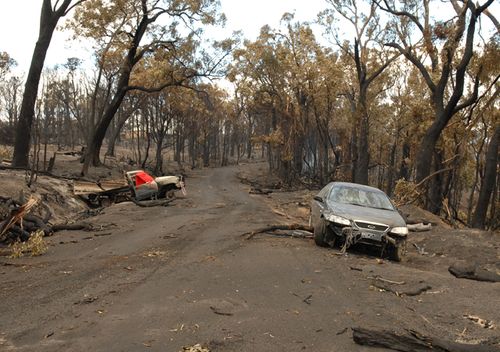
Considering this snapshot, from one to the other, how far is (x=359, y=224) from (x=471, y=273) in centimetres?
241

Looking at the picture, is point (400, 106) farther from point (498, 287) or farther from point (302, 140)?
point (498, 287)

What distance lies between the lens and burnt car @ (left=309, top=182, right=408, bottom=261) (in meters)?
10.6

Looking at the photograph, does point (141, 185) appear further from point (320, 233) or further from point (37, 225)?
point (320, 233)

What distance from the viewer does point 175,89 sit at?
34938 millimetres

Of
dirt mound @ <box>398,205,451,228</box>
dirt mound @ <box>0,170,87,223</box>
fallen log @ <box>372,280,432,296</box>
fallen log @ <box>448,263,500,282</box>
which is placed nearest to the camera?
fallen log @ <box>372,280,432,296</box>

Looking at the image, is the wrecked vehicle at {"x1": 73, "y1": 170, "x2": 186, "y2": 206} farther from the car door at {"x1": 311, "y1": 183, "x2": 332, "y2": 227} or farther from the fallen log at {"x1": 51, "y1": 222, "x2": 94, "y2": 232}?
the car door at {"x1": 311, "y1": 183, "x2": 332, "y2": 227}

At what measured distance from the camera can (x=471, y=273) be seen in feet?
31.6

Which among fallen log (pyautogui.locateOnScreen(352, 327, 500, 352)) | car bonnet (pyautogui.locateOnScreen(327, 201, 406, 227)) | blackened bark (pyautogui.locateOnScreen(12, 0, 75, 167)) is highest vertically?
blackened bark (pyautogui.locateOnScreen(12, 0, 75, 167))

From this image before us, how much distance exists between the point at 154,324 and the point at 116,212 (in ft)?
43.4

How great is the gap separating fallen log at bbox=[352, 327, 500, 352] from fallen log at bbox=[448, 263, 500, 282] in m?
4.61

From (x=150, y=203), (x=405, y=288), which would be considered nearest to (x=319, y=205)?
(x=405, y=288)

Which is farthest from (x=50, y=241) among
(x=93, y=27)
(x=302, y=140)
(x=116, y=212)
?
(x=302, y=140)

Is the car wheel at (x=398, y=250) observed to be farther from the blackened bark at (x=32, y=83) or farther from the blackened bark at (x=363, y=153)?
the blackened bark at (x=363, y=153)

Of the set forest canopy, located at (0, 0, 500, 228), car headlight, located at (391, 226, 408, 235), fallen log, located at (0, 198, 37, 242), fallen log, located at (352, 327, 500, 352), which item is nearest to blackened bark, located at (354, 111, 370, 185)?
forest canopy, located at (0, 0, 500, 228)
